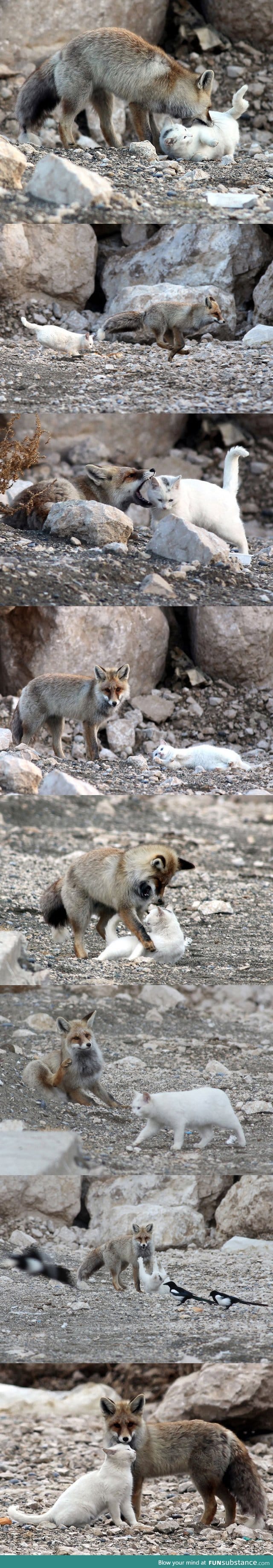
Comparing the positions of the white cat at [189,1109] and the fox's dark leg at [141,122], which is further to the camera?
the fox's dark leg at [141,122]

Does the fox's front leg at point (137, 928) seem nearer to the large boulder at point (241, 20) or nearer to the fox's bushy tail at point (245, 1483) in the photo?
the fox's bushy tail at point (245, 1483)

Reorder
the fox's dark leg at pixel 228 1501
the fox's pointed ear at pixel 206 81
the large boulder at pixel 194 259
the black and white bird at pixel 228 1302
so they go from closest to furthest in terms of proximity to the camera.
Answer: the fox's dark leg at pixel 228 1501
the black and white bird at pixel 228 1302
the fox's pointed ear at pixel 206 81
the large boulder at pixel 194 259

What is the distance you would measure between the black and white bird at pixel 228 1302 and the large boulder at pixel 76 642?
1765 millimetres

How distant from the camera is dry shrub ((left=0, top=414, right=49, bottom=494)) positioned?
4004 millimetres

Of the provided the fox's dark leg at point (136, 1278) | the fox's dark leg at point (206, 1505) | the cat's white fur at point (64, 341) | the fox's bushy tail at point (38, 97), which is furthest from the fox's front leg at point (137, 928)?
the fox's bushy tail at point (38, 97)

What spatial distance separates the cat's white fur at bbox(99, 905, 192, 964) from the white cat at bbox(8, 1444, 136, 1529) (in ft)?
4.04

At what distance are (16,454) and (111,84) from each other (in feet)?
3.54

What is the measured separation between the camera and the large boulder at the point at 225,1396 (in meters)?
3.43

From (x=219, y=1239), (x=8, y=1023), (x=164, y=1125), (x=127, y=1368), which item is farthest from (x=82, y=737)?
(x=127, y=1368)

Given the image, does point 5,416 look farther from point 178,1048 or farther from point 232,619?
point 178,1048

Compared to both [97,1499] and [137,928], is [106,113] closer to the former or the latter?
[137,928]

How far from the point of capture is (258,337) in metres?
4.07

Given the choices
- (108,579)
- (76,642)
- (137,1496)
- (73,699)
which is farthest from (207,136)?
(137,1496)

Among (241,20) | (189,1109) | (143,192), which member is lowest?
(189,1109)
